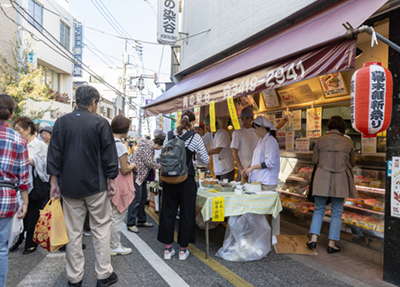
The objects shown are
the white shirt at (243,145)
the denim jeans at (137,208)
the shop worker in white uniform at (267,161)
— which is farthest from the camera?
the white shirt at (243,145)

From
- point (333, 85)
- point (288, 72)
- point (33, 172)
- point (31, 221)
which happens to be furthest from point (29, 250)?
point (333, 85)

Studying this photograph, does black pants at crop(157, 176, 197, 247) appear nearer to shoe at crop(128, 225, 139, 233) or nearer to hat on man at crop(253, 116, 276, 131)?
shoe at crop(128, 225, 139, 233)

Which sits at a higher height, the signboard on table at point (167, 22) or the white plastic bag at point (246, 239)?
the signboard on table at point (167, 22)

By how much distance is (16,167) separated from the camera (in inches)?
116

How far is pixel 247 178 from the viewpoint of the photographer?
6137mm

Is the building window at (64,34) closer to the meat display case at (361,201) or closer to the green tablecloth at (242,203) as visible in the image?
the meat display case at (361,201)

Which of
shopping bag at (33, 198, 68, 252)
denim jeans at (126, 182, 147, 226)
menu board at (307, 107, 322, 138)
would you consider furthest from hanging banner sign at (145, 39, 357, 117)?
shopping bag at (33, 198, 68, 252)

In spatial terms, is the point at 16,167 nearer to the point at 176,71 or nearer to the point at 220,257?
the point at 220,257

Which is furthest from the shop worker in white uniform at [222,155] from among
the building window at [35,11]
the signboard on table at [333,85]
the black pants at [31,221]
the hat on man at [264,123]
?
the building window at [35,11]

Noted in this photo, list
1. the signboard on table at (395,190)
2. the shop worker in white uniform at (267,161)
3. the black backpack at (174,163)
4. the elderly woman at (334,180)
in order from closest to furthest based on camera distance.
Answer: the signboard on table at (395,190) < the black backpack at (174,163) < the elderly woman at (334,180) < the shop worker in white uniform at (267,161)

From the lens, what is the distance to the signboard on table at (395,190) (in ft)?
11.9

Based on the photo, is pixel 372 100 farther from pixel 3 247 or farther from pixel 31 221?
pixel 31 221

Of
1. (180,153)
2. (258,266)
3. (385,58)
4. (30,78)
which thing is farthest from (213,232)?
(30,78)

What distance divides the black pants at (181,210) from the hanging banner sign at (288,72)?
1.71m
